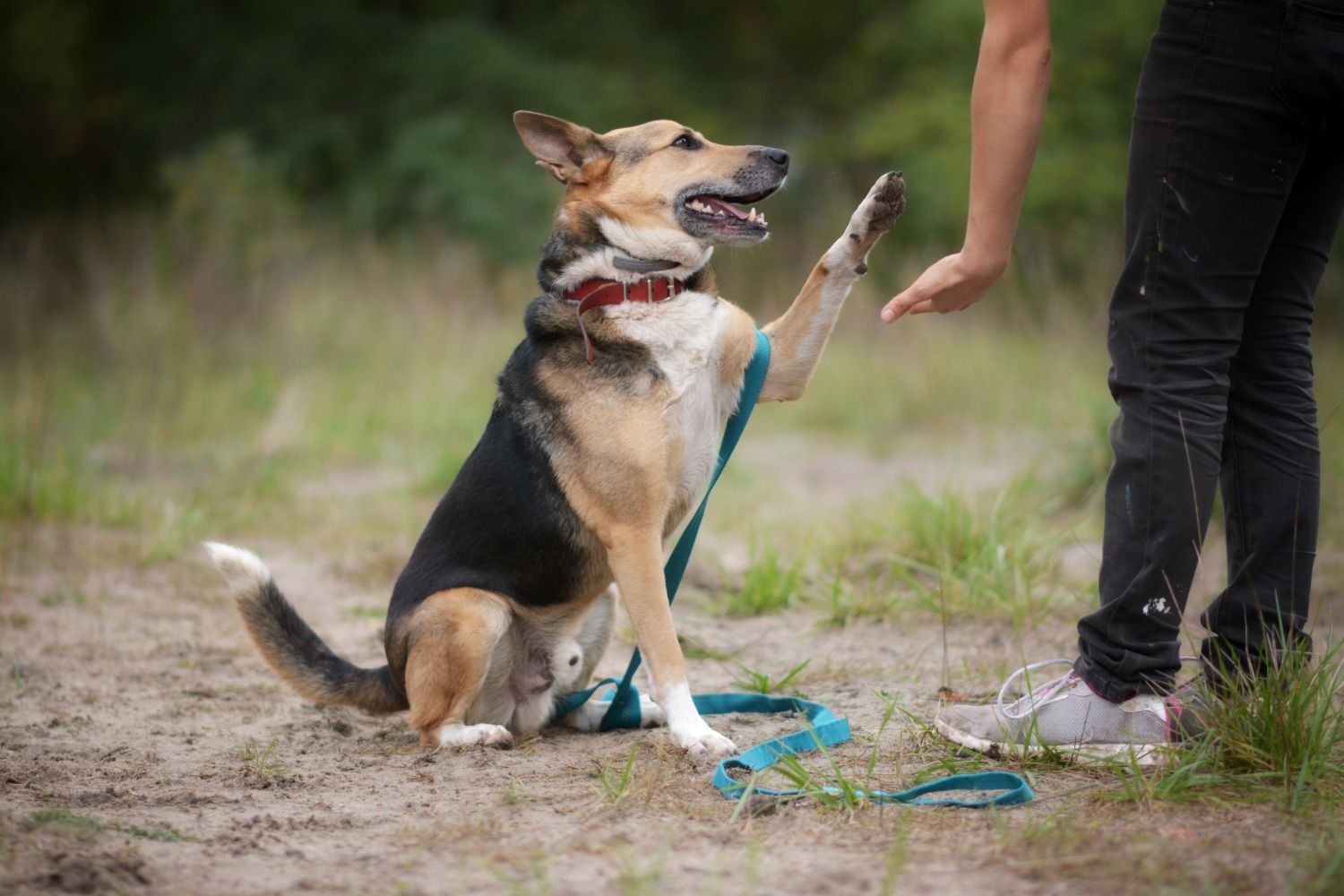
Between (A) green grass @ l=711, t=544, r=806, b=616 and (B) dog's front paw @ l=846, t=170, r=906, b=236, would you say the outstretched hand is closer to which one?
(B) dog's front paw @ l=846, t=170, r=906, b=236

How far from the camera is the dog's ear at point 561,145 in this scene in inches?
142

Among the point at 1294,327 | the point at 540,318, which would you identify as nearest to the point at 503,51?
the point at 540,318

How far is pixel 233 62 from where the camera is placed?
1596cm

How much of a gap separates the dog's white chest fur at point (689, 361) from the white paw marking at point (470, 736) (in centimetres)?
85

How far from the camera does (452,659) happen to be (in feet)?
10.8

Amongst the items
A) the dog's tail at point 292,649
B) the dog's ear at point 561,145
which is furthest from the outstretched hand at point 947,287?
the dog's tail at point 292,649

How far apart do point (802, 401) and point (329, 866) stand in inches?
272

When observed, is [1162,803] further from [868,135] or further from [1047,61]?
[868,135]

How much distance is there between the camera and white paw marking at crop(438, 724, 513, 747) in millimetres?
3316

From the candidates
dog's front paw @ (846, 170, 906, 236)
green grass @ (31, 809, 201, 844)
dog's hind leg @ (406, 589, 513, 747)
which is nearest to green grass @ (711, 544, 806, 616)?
dog's hind leg @ (406, 589, 513, 747)

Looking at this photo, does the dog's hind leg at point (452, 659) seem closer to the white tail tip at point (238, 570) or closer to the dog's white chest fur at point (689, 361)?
the white tail tip at point (238, 570)

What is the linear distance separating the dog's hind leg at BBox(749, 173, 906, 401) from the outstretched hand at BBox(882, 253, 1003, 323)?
502 millimetres

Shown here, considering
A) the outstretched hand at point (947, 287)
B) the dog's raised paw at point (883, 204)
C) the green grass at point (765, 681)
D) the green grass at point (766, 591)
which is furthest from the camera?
the green grass at point (766, 591)

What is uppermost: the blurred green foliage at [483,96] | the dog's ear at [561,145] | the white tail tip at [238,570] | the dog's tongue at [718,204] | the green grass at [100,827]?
the blurred green foliage at [483,96]
